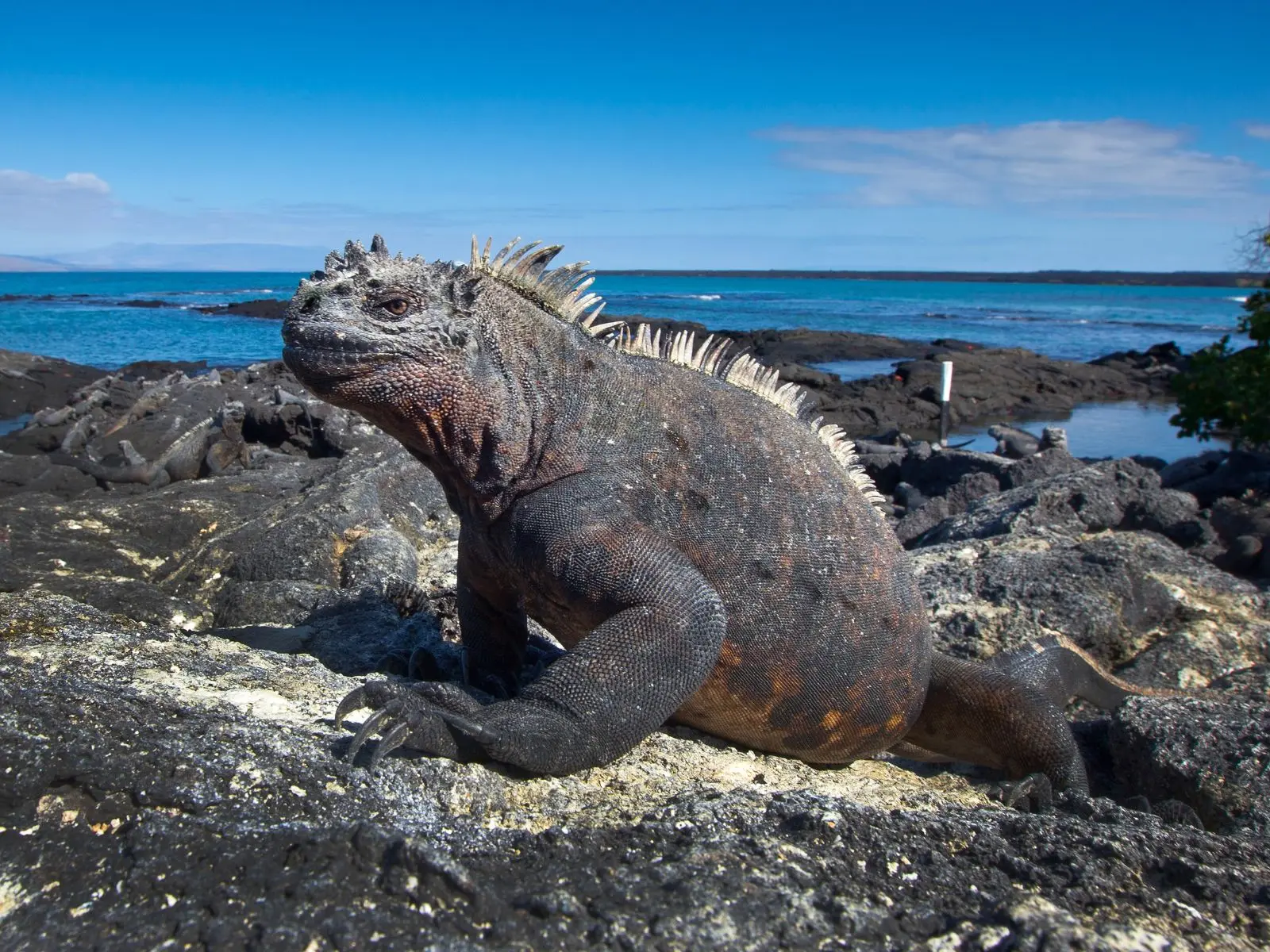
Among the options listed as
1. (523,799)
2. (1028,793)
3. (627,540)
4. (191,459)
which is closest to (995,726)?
(1028,793)

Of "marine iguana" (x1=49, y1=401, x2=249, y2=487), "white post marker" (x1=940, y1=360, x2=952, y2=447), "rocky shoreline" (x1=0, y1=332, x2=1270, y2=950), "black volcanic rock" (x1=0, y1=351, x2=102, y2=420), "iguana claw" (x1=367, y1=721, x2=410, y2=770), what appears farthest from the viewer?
"black volcanic rock" (x1=0, y1=351, x2=102, y2=420)

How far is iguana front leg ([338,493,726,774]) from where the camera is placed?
225 centimetres

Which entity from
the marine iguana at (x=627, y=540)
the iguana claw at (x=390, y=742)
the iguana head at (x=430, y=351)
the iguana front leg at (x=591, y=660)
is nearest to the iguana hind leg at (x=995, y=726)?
the marine iguana at (x=627, y=540)

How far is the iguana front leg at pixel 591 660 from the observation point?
2254mm

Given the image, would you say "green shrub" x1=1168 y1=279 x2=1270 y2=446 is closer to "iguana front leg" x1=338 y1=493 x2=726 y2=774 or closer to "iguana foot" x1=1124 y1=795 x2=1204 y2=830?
"iguana foot" x1=1124 y1=795 x2=1204 y2=830

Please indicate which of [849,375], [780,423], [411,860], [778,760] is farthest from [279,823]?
[849,375]

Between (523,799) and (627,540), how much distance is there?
0.72 metres

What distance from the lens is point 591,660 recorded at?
2.46 meters

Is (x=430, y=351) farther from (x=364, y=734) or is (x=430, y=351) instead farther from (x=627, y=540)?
(x=364, y=734)

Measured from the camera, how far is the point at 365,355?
2586 mm

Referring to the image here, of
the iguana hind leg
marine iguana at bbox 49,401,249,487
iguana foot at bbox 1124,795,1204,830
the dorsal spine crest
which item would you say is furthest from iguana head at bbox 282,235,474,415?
marine iguana at bbox 49,401,249,487

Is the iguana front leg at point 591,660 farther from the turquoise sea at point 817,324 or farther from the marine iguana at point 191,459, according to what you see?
the turquoise sea at point 817,324

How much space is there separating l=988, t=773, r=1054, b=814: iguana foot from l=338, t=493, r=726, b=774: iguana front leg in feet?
3.36

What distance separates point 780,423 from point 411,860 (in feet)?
6.02
